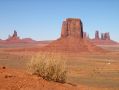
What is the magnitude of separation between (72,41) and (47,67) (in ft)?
319

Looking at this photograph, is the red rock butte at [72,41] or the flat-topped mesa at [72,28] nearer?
the red rock butte at [72,41]

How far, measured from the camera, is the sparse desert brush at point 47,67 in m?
12.8

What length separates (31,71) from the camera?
533 inches

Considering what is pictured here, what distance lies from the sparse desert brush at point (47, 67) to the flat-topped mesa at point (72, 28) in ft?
332

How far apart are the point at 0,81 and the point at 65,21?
4276 inches

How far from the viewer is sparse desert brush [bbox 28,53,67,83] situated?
1284cm

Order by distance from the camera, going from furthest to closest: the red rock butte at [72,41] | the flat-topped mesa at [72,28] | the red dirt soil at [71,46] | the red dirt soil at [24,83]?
the flat-topped mesa at [72,28] < the red rock butte at [72,41] < the red dirt soil at [71,46] < the red dirt soil at [24,83]

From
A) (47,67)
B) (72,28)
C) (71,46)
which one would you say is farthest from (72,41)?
(47,67)

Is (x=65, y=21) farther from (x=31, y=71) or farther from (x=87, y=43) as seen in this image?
(x=31, y=71)

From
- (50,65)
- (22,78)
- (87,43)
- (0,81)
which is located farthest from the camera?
(87,43)

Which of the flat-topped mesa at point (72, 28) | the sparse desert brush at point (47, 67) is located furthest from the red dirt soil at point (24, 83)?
the flat-topped mesa at point (72, 28)

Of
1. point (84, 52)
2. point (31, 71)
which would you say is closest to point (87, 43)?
point (84, 52)

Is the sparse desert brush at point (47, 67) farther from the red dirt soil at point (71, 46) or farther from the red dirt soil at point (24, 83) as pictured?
the red dirt soil at point (71, 46)

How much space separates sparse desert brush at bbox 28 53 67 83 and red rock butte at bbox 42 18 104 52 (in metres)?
87.4
